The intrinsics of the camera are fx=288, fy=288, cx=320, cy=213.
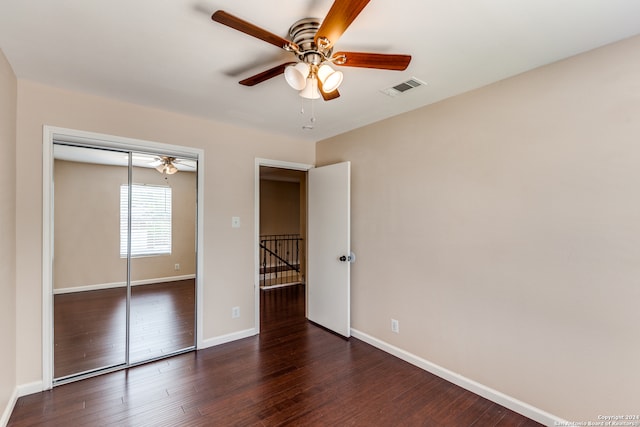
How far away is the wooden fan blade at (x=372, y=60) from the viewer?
154cm

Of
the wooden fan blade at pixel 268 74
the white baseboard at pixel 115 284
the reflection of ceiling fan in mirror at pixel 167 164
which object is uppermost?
the wooden fan blade at pixel 268 74

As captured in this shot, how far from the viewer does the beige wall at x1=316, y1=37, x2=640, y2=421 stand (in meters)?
1.73

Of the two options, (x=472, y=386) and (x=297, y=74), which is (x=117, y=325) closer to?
(x=297, y=74)

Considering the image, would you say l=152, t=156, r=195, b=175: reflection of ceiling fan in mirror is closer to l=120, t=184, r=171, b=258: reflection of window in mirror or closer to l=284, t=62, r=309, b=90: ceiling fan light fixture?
l=120, t=184, r=171, b=258: reflection of window in mirror

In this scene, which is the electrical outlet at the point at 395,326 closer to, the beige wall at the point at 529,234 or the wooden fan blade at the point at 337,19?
the beige wall at the point at 529,234

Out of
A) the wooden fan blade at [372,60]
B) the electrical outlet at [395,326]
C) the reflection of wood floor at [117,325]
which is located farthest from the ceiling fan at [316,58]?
the reflection of wood floor at [117,325]

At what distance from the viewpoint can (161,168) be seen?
2.98m

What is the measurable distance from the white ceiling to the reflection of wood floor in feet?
6.19

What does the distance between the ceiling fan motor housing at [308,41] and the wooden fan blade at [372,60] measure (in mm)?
86

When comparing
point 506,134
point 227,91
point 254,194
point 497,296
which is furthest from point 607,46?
point 254,194

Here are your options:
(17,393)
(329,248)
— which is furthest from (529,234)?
(17,393)

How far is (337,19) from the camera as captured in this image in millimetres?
1262

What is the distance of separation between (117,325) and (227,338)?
1094mm

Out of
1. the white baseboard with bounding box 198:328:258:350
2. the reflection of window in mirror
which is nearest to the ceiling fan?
the reflection of window in mirror
